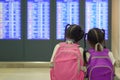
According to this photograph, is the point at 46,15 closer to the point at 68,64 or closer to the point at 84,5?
the point at 84,5

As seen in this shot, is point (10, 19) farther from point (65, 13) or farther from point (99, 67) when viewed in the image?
point (99, 67)

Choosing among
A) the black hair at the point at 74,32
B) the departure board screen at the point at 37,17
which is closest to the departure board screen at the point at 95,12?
the departure board screen at the point at 37,17

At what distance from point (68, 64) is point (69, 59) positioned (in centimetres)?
4

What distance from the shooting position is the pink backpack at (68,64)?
2.53 m

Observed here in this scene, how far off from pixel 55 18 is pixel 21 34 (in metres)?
1.08

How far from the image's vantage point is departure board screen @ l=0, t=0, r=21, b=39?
8.48 m

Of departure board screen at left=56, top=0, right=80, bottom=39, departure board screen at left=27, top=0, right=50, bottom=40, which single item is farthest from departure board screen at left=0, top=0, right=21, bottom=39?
departure board screen at left=56, top=0, right=80, bottom=39

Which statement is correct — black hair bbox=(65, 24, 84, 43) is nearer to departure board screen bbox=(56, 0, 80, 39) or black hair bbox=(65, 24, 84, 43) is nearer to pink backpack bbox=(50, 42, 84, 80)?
pink backpack bbox=(50, 42, 84, 80)

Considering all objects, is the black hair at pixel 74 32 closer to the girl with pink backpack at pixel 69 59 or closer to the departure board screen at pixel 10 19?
the girl with pink backpack at pixel 69 59

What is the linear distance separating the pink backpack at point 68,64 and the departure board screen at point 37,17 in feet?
19.6

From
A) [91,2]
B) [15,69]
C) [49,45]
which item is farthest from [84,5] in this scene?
[15,69]

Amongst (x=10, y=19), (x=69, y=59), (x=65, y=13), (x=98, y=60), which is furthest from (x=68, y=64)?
(x=10, y=19)

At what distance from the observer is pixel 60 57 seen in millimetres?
2572

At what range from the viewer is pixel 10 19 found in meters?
8.54
